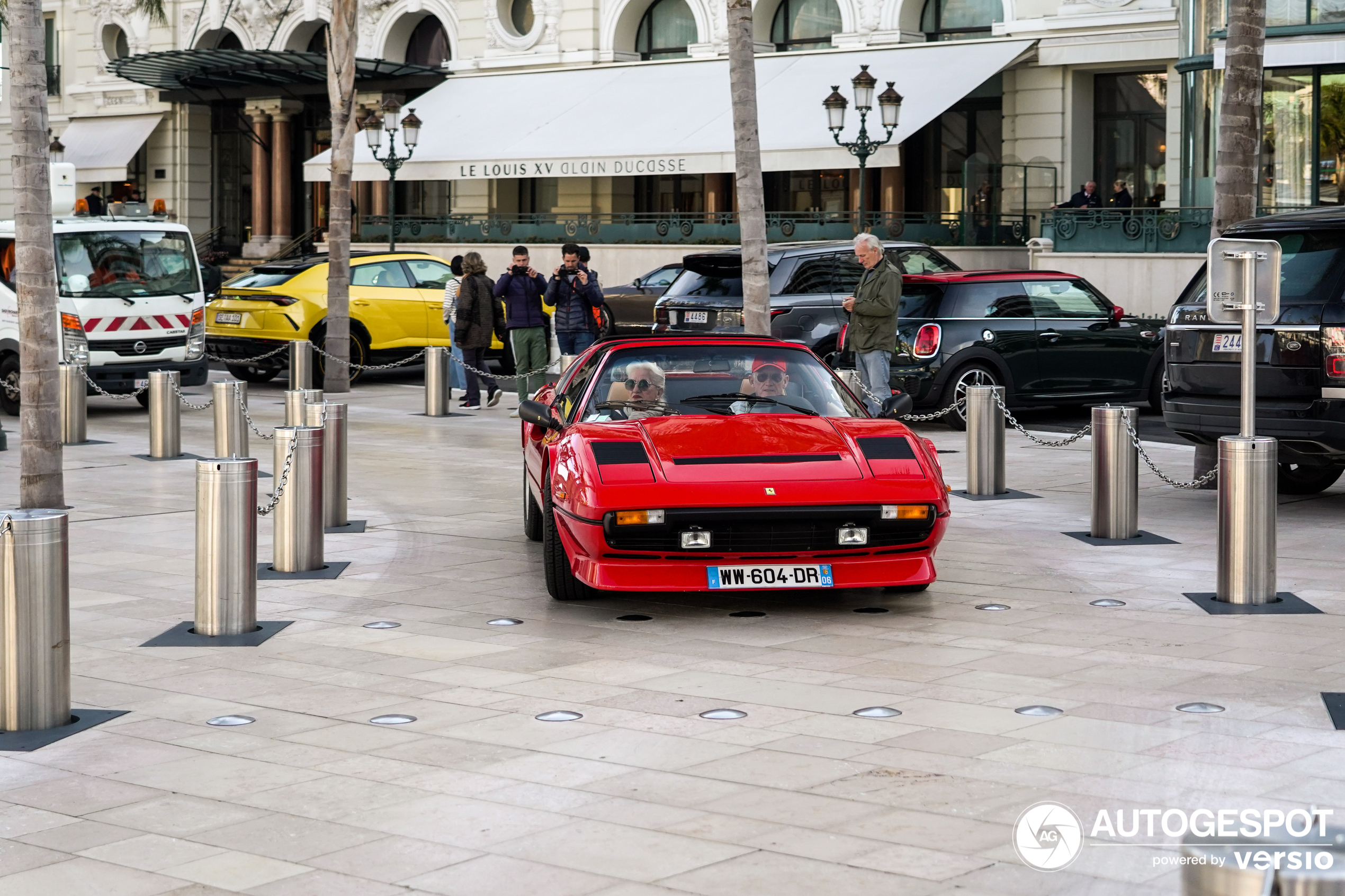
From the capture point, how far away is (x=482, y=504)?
40.6 ft

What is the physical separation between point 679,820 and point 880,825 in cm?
59

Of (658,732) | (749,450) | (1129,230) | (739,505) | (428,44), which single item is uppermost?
(428,44)

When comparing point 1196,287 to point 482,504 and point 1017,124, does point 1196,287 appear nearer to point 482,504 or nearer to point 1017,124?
point 482,504

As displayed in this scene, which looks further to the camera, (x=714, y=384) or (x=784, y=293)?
(x=784, y=293)

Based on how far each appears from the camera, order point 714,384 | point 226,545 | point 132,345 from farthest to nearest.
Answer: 1. point 132,345
2. point 714,384
3. point 226,545

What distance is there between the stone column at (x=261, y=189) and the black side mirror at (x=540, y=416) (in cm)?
3455

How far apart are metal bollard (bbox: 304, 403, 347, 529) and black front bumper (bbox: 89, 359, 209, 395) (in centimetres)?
866

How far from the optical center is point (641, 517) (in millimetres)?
7934

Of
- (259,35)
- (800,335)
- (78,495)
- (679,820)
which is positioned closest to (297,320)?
(800,335)

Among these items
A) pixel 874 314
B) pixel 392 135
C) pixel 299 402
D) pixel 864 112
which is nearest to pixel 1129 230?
pixel 864 112

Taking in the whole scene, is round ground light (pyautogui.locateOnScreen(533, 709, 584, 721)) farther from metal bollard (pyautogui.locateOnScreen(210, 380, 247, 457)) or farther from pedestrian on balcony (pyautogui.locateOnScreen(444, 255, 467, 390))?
pedestrian on balcony (pyautogui.locateOnScreen(444, 255, 467, 390))

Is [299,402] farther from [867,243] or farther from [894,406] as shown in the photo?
[867,243]

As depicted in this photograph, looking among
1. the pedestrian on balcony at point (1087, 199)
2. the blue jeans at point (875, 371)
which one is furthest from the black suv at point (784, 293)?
the pedestrian on balcony at point (1087, 199)

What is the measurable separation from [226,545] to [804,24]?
29.5 meters
